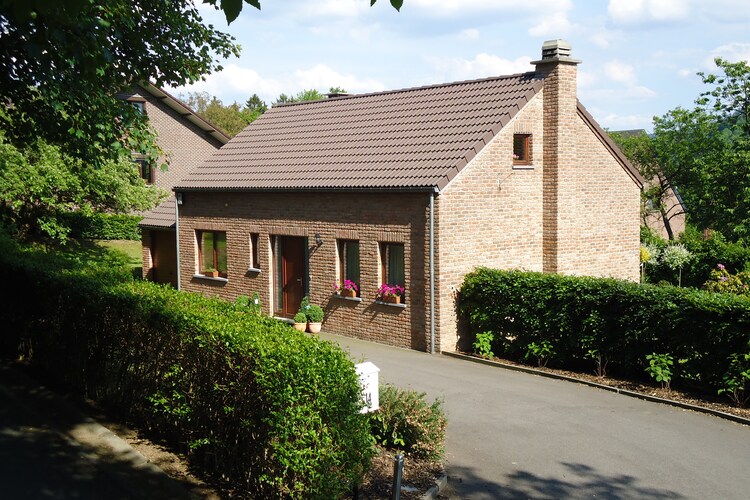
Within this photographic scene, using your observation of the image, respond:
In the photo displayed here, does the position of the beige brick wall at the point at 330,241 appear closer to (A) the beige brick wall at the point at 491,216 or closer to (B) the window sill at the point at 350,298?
(B) the window sill at the point at 350,298

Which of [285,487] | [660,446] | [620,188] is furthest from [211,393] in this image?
[620,188]

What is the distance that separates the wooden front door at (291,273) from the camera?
22000 mm

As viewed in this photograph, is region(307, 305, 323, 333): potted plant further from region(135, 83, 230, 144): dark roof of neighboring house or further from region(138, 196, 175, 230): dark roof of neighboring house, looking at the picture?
region(135, 83, 230, 144): dark roof of neighboring house

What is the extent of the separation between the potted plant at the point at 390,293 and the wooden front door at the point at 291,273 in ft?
10.7

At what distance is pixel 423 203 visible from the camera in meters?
18.2

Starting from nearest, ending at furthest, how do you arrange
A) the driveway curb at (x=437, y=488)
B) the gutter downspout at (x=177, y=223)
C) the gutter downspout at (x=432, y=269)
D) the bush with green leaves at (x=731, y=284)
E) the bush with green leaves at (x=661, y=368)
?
the driveway curb at (x=437, y=488)
the bush with green leaves at (x=661, y=368)
the gutter downspout at (x=432, y=269)
the bush with green leaves at (x=731, y=284)
the gutter downspout at (x=177, y=223)

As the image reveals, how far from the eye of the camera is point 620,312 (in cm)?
1482

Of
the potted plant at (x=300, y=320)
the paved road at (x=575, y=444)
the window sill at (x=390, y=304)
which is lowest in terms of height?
the paved road at (x=575, y=444)

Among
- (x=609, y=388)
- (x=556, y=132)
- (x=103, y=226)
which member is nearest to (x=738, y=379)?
(x=609, y=388)

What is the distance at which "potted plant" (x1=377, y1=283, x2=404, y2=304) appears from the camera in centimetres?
1908

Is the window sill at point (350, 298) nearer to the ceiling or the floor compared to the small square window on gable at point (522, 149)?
nearer to the floor

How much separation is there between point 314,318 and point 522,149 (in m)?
7.01

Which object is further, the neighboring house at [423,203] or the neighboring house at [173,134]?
the neighboring house at [173,134]

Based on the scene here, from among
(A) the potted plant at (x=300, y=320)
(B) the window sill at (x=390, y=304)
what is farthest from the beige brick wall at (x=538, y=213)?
(A) the potted plant at (x=300, y=320)
